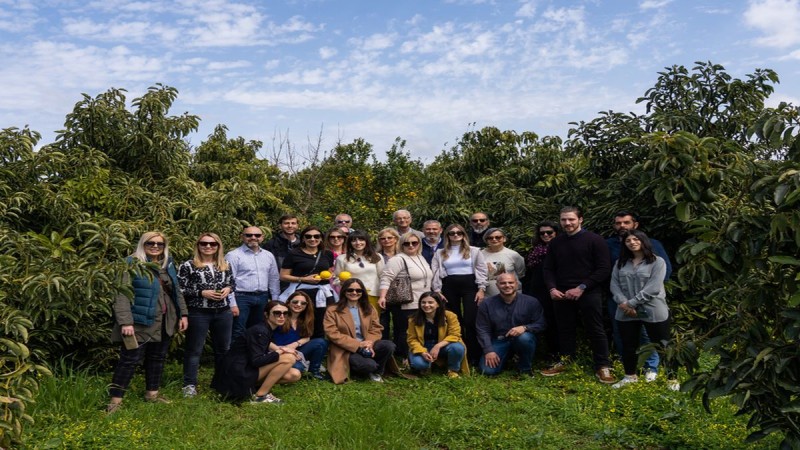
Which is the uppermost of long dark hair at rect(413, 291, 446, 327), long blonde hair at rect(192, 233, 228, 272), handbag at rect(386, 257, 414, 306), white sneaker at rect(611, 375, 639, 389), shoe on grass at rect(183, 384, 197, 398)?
long blonde hair at rect(192, 233, 228, 272)

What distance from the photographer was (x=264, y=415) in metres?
5.80

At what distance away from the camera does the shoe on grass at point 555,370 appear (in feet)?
23.5

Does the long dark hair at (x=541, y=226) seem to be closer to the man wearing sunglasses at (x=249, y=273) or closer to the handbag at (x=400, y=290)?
the handbag at (x=400, y=290)

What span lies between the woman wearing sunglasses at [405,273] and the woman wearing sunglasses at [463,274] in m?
0.16

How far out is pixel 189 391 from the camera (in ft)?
20.7

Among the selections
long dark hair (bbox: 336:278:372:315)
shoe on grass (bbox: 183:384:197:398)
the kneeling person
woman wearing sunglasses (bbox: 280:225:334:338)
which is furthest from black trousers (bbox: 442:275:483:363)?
shoe on grass (bbox: 183:384:197:398)

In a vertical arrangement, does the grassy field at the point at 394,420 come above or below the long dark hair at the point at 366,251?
below

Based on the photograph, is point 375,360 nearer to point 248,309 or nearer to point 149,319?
point 248,309

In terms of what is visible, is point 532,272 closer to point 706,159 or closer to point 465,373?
point 465,373

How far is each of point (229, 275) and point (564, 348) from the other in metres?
3.49

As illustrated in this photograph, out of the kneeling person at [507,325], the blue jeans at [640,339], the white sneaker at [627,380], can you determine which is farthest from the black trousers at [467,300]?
the white sneaker at [627,380]

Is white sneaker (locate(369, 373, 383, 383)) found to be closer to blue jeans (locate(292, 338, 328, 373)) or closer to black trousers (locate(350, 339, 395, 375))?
black trousers (locate(350, 339, 395, 375))

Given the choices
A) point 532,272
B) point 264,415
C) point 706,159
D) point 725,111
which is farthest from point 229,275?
point 725,111

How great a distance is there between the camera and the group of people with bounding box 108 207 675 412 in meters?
6.27
